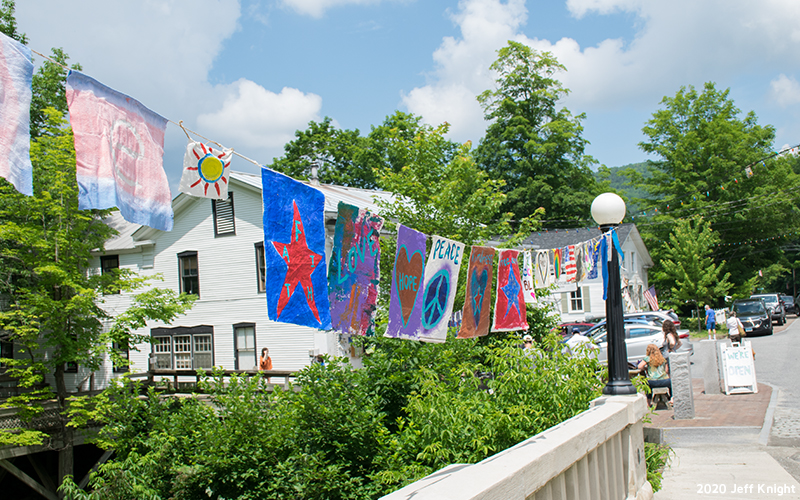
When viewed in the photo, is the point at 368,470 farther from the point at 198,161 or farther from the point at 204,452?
the point at 198,161

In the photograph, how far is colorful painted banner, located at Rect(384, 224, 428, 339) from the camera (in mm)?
6262

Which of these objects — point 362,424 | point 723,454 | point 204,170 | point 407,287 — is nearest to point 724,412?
point 723,454

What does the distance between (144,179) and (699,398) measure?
1240cm

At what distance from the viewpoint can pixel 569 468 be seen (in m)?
3.82

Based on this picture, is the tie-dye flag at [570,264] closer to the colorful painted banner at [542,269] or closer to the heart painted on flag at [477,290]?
the colorful painted banner at [542,269]

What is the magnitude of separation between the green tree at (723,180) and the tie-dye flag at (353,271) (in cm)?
3824

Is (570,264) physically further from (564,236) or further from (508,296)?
(564,236)

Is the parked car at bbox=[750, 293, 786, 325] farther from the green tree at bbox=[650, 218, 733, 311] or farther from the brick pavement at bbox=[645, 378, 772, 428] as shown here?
the brick pavement at bbox=[645, 378, 772, 428]

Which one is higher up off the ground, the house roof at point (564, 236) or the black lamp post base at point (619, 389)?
the house roof at point (564, 236)

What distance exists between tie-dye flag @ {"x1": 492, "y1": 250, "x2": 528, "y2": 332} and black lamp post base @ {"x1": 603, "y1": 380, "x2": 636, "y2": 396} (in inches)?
105

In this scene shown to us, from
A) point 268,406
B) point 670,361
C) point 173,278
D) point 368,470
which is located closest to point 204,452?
point 268,406

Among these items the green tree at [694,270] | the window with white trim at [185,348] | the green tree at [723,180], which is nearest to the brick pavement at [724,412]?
the window with white trim at [185,348]

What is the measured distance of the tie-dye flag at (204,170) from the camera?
4.91m

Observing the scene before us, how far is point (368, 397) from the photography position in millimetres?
8133
